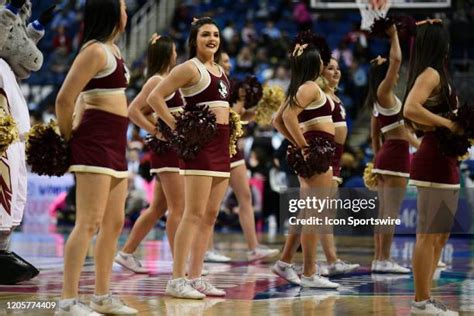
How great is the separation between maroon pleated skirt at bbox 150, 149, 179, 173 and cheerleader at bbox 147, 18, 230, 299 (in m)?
0.97

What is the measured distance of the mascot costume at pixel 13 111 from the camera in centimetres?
715

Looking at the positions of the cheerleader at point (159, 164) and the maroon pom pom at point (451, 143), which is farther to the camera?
the cheerleader at point (159, 164)

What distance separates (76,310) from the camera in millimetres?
5359

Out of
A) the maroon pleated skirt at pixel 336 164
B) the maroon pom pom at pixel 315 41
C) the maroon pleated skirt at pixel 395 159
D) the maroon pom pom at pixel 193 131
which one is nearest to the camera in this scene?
the maroon pom pom at pixel 193 131

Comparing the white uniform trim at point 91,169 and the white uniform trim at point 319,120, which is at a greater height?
the white uniform trim at point 319,120

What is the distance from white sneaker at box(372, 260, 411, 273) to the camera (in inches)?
341

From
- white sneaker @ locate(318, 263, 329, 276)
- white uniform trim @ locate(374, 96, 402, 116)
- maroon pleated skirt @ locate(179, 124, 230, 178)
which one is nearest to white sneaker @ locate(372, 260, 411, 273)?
white sneaker @ locate(318, 263, 329, 276)

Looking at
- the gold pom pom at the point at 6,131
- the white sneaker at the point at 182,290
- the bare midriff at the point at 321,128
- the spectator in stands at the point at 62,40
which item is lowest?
the white sneaker at the point at 182,290

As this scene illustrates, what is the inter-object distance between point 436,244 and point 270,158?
30.8ft

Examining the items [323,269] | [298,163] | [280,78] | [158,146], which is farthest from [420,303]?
[280,78]

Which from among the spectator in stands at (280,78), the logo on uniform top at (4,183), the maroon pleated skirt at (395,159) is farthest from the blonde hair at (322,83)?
the spectator in stands at (280,78)

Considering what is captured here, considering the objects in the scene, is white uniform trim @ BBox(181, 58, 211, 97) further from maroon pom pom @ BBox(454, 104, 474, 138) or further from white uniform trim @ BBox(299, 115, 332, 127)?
maroon pom pom @ BBox(454, 104, 474, 138)

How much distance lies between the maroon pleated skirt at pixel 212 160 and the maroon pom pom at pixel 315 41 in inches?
49.6

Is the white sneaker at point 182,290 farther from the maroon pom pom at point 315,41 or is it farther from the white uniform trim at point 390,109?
the white uniform trim at point 390,109
